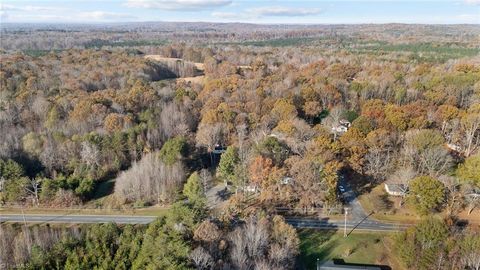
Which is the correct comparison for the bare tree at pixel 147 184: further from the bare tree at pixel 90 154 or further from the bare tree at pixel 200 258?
the bare tree at pixel 200 258

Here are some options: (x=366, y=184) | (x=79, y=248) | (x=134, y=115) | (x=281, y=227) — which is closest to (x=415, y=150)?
(x=366, y=184)

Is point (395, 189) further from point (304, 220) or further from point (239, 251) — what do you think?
point (239, 251)

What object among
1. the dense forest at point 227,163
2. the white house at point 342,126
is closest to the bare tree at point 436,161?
the dense forest at point 227,163

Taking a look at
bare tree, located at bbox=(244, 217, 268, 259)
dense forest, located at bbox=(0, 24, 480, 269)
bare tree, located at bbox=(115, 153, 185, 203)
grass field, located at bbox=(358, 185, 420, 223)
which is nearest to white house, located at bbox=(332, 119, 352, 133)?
dense forest, located at bbox=(0, 24, 480, 269)

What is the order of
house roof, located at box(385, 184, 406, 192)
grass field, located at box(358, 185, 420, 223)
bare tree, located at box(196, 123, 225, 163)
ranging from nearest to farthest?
1. grass field, located at box(358, 185, 420, 223)
2. house roof, located at box(385, 184, 406, 192)
3. bare tree, located at box(196, 123, 225, 163)

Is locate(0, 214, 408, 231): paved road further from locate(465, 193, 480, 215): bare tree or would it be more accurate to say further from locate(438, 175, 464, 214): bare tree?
locate(465, 193, 480, 215): bare tree

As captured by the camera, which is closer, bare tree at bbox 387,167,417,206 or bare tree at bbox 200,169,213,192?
bare tree at bbox 387,167,417,206

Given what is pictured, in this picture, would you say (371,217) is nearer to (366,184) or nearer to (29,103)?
(366,184)
